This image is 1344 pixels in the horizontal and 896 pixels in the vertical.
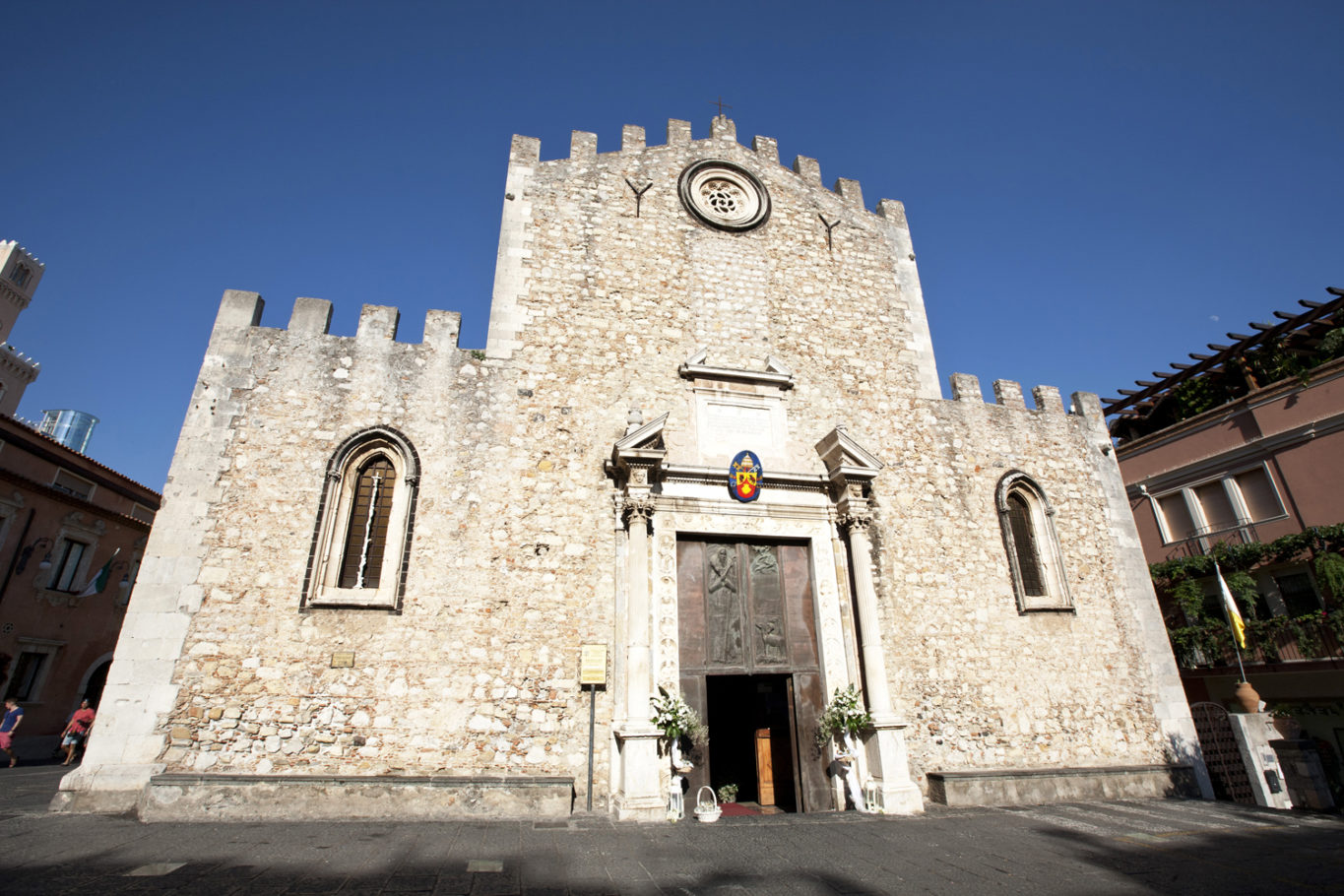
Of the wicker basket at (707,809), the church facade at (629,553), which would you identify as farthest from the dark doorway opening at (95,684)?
the wicker basket at (707,809)

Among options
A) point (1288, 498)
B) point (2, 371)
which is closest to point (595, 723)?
point (1288, 498)

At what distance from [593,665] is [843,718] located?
11.6ft

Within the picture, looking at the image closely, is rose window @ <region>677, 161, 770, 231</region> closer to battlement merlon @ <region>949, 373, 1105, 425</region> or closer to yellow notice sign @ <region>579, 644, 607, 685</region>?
battlement merlon @ <region>949, 373, 1105, 425</region>

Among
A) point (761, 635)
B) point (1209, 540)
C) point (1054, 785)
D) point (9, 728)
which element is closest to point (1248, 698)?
point (1054, 785)

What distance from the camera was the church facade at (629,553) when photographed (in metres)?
7.85

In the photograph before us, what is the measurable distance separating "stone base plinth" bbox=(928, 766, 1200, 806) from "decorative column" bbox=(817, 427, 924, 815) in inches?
24.8

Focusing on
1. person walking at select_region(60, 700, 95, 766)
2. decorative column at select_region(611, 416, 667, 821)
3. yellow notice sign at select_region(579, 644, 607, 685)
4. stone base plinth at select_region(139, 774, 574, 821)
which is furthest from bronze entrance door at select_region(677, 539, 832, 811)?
person walking at select_region(60, 700, 95, 766)

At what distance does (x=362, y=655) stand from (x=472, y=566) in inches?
66.3

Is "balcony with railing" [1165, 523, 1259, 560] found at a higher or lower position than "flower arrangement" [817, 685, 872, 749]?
higher

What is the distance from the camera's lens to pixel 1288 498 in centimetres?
1476

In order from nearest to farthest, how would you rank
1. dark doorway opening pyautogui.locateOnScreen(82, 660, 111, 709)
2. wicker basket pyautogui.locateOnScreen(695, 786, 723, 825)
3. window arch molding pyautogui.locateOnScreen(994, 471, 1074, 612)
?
wicker basket pyautogui.locateOnScreen(695, 786, 723, 825), window arch molding pyautogui.locateOnScreen(994, 471, 1074, 612), dark doorway opening pyautogui.locateOnScreen(82, 660, 111, 709)

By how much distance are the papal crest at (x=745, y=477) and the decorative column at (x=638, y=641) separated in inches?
48.9

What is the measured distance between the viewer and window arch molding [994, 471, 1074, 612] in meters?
11.0

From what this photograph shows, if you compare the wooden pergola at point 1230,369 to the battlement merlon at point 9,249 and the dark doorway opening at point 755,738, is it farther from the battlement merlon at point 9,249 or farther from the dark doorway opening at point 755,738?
the battlement merlon at point 9,249
